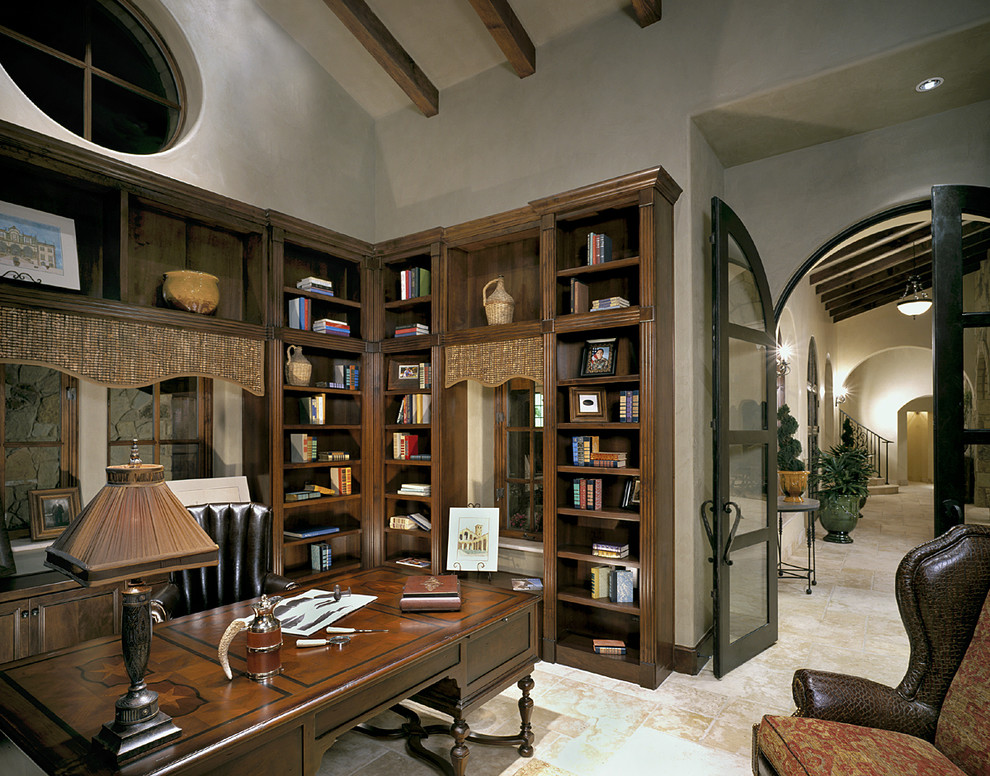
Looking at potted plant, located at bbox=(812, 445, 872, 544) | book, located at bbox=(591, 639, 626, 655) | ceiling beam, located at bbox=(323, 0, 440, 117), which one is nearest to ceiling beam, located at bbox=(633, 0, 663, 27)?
ceiling beam, located at bbox=(323, 0, 440, 117)

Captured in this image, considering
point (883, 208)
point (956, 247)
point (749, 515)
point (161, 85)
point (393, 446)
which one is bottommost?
point (749, 515)

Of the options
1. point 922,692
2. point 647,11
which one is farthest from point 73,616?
point 647,11

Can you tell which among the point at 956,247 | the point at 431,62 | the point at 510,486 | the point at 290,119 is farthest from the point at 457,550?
the point at 431,62

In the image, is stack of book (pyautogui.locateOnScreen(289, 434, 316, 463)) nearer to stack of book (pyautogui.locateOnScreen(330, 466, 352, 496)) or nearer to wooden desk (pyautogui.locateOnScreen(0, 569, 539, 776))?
stack of book (pyautogui.locateOnScreen(330, 466, 352, 496))

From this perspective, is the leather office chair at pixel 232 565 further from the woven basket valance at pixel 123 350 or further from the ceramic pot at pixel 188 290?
the ceramic pot at pixel 188 290

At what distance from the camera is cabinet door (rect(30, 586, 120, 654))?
2.85m

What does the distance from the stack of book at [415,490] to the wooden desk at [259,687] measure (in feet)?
6.12

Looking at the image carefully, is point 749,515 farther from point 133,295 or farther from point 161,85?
point 161,85

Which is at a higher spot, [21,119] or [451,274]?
[21,119]

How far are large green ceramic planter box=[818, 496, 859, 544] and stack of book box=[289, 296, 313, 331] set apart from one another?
6784mm

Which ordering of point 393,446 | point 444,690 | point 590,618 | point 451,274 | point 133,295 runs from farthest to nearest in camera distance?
point 393,446 → point 451,274 → point 590,618 → point 133,295 → point 444,690

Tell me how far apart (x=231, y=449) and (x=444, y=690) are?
254 cm

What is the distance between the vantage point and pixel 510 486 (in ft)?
14.8

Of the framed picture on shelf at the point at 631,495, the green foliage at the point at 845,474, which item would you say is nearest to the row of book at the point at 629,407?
the framed picture on shelf at the point at 631,495
